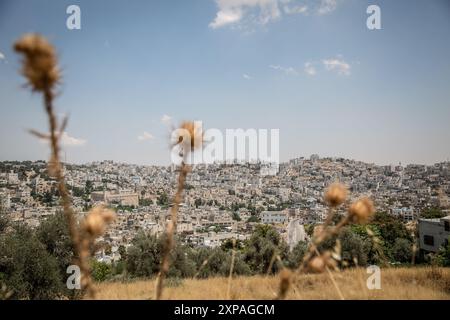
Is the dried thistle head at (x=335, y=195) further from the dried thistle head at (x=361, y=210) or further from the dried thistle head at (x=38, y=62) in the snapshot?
the dried thistle head at (x=38, y=62)

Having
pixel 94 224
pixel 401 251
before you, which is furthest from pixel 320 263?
pixel 401 251

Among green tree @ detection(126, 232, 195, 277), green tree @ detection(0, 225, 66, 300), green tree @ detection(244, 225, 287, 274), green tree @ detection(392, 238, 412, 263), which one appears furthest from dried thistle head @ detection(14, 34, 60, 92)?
green tree @ detection(392, 238, 412, 263)

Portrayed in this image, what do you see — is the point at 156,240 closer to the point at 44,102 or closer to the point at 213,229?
the point at 44,102

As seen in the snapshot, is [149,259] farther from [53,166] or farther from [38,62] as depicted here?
[38,62]

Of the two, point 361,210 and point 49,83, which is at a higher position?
point 49,83

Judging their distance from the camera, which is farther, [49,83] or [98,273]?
[98,273]

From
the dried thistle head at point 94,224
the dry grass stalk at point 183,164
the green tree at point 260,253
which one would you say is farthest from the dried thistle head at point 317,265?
the green tree at point 260,253
